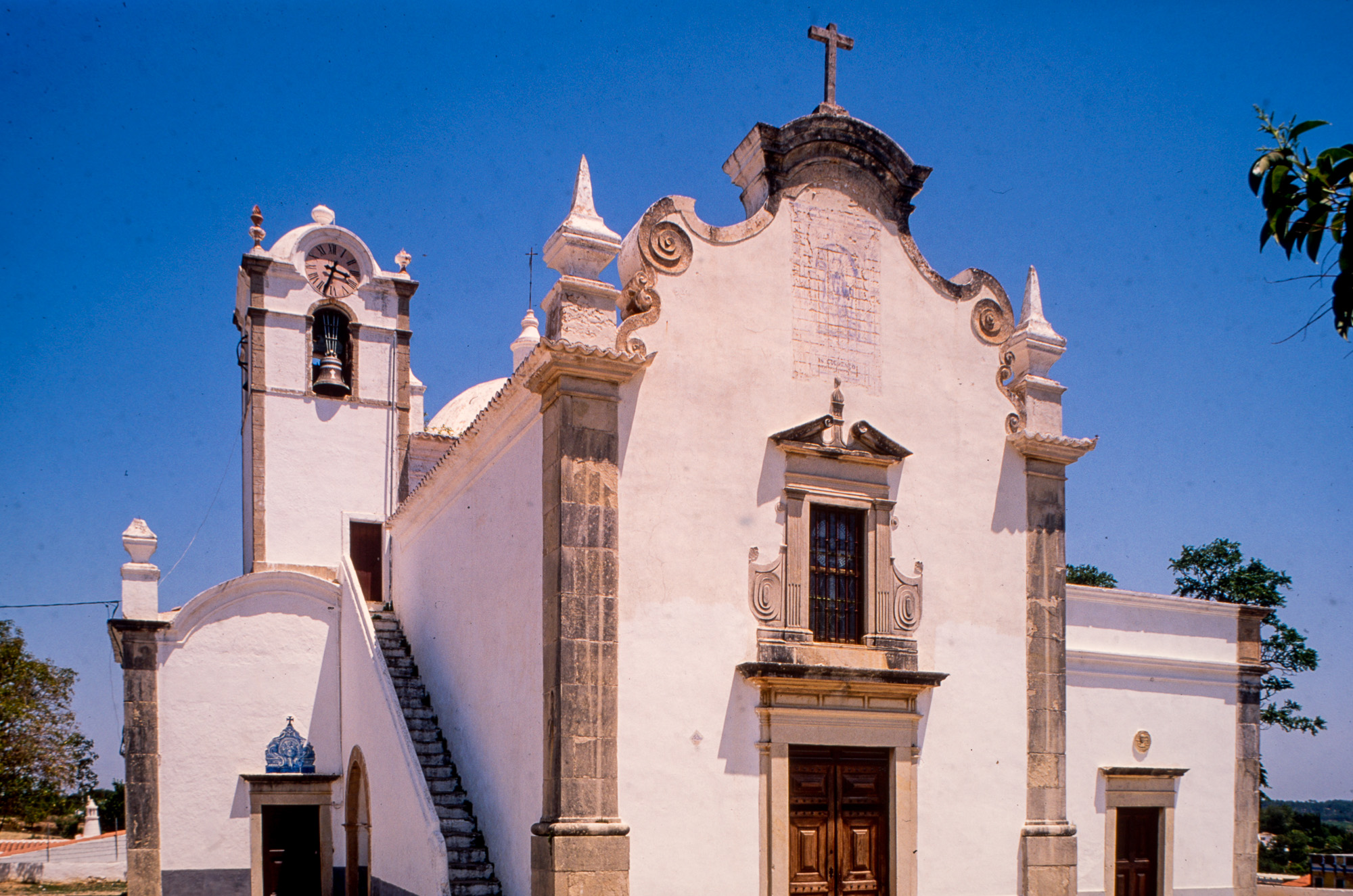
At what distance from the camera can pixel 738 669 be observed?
442 inches

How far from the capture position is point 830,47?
1311cm

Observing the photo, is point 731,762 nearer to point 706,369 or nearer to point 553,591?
point 553,591

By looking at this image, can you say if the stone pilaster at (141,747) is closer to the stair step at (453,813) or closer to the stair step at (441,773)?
the stair step at (441,773)

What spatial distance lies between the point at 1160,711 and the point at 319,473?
13.6m

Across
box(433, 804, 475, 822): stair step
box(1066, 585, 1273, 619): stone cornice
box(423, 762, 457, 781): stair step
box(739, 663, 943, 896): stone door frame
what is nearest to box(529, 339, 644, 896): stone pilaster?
box(739, 663, 943, 896): stone door frame

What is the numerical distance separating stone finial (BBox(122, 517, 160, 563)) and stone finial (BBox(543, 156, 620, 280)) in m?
9.41

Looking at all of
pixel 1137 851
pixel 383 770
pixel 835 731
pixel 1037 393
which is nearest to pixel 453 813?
pixel 383 770

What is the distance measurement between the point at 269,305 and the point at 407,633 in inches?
248

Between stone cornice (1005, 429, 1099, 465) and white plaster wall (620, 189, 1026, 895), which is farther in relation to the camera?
stone cornice (1005, 429, 1099, 465)

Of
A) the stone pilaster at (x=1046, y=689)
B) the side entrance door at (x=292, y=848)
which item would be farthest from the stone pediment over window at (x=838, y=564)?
the side entrance door at (x=292, y=848)

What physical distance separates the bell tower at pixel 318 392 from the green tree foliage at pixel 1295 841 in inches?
1051

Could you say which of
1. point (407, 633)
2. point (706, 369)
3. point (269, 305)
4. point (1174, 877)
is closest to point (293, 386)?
→ point (269, 305)

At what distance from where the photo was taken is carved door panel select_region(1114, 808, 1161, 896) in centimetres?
1520

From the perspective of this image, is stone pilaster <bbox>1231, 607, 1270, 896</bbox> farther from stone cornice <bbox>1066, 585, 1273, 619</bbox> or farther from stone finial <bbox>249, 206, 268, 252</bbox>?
stone finial <bbox>249, 206, 268, 252</bbox>
